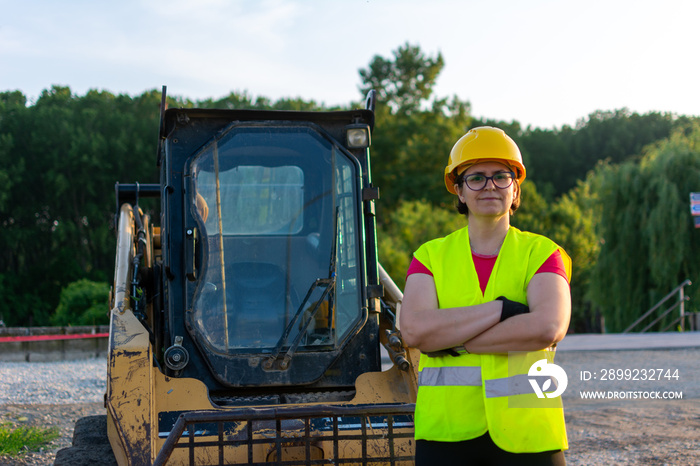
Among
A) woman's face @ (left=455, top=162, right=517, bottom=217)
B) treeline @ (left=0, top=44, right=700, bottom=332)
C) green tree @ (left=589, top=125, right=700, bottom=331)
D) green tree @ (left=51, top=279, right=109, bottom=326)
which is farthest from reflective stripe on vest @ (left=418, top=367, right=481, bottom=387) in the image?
treeline @ (left=0, top=44, right=700, bottom=332)

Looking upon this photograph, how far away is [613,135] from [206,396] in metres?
64.1

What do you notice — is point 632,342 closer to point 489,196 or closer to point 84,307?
point 84,307

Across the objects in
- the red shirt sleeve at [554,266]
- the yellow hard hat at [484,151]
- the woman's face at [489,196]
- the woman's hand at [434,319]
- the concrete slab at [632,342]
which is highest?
the yellow hard hat at [484,151]

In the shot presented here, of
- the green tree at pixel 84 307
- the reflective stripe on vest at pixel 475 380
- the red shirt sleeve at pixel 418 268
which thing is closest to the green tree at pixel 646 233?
the green tree at pixel 84 307

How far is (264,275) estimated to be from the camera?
4.85m

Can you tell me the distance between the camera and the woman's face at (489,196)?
2.54 metres

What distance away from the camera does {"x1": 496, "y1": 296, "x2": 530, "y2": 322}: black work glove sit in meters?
2.40

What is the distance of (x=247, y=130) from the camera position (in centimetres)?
494

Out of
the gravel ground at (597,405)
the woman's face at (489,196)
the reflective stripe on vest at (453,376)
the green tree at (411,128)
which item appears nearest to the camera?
the reflective stripe on vest at (453,376)

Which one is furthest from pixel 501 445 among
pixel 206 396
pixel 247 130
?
pixel 247 130

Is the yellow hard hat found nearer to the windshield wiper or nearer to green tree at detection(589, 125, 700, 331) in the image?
the windshield wiper

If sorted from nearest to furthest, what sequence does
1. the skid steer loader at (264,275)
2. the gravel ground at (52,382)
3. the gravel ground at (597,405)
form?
the skid steer loader at (264,275) < the gravel ground at (597,405) < the gravel ground at (52,382)

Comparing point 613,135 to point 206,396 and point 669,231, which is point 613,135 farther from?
point 206,396

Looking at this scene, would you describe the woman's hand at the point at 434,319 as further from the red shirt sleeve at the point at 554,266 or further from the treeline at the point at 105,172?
the treeline at the point at 105,172
